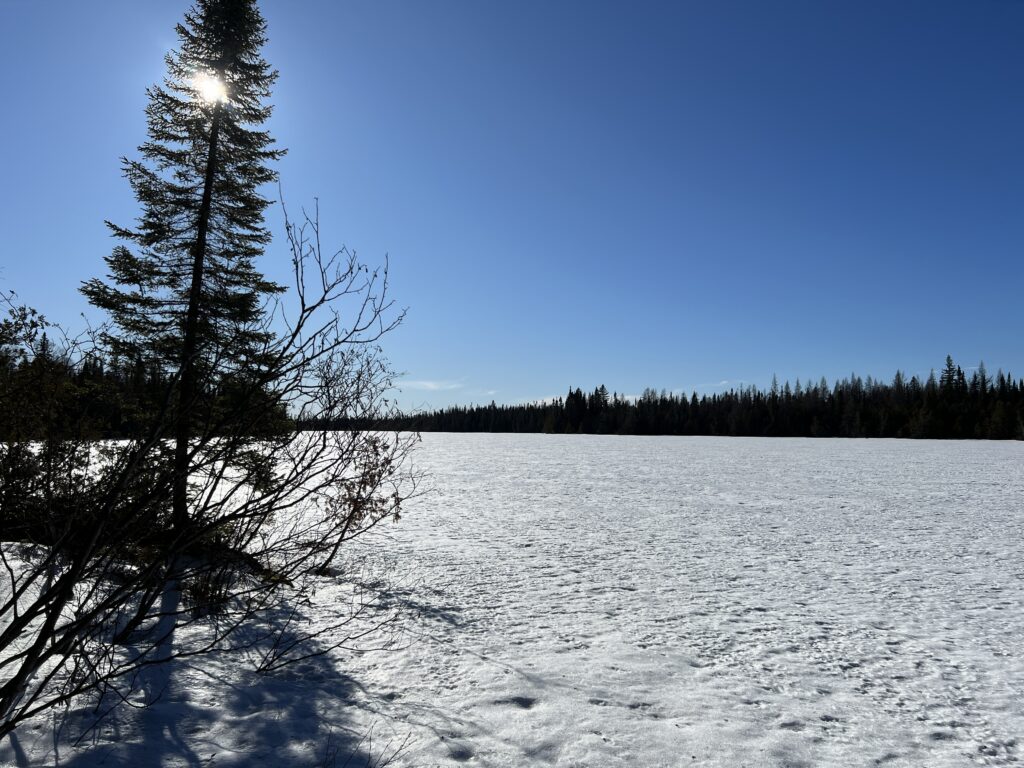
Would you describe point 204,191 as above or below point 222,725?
above

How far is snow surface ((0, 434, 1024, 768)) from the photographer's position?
185 inches

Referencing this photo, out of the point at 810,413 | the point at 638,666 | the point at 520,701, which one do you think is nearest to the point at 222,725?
the point at 520,701

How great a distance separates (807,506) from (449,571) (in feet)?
39.9

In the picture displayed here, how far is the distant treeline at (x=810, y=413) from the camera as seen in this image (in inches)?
3039

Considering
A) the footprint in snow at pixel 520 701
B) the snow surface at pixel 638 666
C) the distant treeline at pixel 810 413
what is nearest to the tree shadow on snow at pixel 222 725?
the snow surface at pixel 638 666

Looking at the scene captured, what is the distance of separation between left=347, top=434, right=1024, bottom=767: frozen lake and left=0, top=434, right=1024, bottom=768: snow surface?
3 cm

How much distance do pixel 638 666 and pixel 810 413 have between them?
102 meters

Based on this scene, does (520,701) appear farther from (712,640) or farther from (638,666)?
(712,640)

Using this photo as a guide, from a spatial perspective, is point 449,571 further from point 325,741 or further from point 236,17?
point 236,17

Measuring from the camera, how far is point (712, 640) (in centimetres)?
708

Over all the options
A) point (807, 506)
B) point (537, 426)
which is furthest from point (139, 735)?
point (537, 426)

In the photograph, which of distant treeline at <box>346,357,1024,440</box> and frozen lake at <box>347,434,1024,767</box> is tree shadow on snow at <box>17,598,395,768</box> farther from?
distant treeline at <box>346,357,1024,440</box>

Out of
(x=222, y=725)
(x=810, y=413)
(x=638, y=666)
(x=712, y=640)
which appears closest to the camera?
(x=222, y=725)

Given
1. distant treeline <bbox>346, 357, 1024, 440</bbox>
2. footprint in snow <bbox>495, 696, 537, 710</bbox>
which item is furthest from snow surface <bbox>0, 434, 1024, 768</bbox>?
distant treeline <bbox>346, 357, 1024, 440</bbox>
